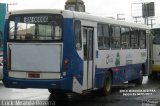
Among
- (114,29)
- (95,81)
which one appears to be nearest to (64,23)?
(95,81)

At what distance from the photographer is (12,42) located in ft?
49.5

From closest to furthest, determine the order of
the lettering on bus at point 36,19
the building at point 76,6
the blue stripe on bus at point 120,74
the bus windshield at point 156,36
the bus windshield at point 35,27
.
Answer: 1. the bus windshield at point 35,27
2. the lettering on bus at point 36,19
3. the blue stripe on bus at point 120,74
4. the bus windshield at point 156,36
5. the building at point 76,6

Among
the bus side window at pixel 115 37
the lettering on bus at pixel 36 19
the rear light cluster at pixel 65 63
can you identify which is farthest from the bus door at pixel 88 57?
the bus side window at pixel 115 37

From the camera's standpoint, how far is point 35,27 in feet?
48.5

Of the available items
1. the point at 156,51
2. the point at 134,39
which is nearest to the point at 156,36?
the point at 156,51

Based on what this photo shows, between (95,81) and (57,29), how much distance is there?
2.82m

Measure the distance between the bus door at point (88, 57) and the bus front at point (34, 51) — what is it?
1259 mm

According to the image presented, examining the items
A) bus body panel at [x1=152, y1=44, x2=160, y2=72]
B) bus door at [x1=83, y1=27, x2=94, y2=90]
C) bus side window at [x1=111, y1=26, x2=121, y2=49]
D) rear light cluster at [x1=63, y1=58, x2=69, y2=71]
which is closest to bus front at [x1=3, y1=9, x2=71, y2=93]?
rear light cluster at [x1=63, y1=58, x2=69, y2=71]

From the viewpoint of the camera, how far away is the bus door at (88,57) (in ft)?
50.6

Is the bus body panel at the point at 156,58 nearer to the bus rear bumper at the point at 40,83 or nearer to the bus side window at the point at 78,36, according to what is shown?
the bus side window at the point at 78,36

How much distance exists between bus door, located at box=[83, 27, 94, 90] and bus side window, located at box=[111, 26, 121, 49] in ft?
7.62

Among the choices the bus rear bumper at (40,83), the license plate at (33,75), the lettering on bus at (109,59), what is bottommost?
the bus rear bumper at (40,83)

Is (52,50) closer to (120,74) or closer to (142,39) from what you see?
(120,74)

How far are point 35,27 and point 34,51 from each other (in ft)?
2.50
